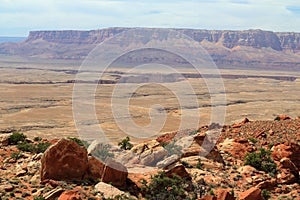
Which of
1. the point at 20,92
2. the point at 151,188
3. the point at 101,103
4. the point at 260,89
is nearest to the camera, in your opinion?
the point at 151,188

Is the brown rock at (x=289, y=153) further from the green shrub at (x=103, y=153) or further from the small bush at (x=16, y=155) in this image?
the small bush at (x=16, y=155)

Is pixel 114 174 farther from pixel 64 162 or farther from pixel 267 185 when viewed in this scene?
pixel 267 185

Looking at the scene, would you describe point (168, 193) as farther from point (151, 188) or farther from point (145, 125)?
point (145, 125)

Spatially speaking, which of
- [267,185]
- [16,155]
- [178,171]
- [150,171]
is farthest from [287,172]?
[16,155]

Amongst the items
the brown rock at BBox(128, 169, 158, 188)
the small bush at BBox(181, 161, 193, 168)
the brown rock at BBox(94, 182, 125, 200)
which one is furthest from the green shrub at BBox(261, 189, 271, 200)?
the brown rock at BBox(94, 182, 125, 200)

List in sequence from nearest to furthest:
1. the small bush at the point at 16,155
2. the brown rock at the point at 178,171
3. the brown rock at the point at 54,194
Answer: the brown rock at the point at 54,194 → the brown rock at the point at 178,171 → the small bush at the point at 16,155

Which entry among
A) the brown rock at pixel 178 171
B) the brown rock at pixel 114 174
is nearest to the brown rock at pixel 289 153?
the brown rock at pixel 178 171

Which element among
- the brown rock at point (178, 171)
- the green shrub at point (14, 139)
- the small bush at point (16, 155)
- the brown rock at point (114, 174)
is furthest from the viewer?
the green shrub at point (14, 139)

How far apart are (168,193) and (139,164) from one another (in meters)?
2.80

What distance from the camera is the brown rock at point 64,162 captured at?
1547 centimetres

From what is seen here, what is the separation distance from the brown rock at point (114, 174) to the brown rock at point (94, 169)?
24.5 inches

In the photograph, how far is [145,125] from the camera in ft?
216

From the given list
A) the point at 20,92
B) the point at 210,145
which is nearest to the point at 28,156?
the point at 210,145

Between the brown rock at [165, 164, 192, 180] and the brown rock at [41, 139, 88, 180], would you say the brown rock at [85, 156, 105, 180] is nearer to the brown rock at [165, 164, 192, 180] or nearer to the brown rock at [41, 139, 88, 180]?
the brown rock at [41, 139, 88, 180]
